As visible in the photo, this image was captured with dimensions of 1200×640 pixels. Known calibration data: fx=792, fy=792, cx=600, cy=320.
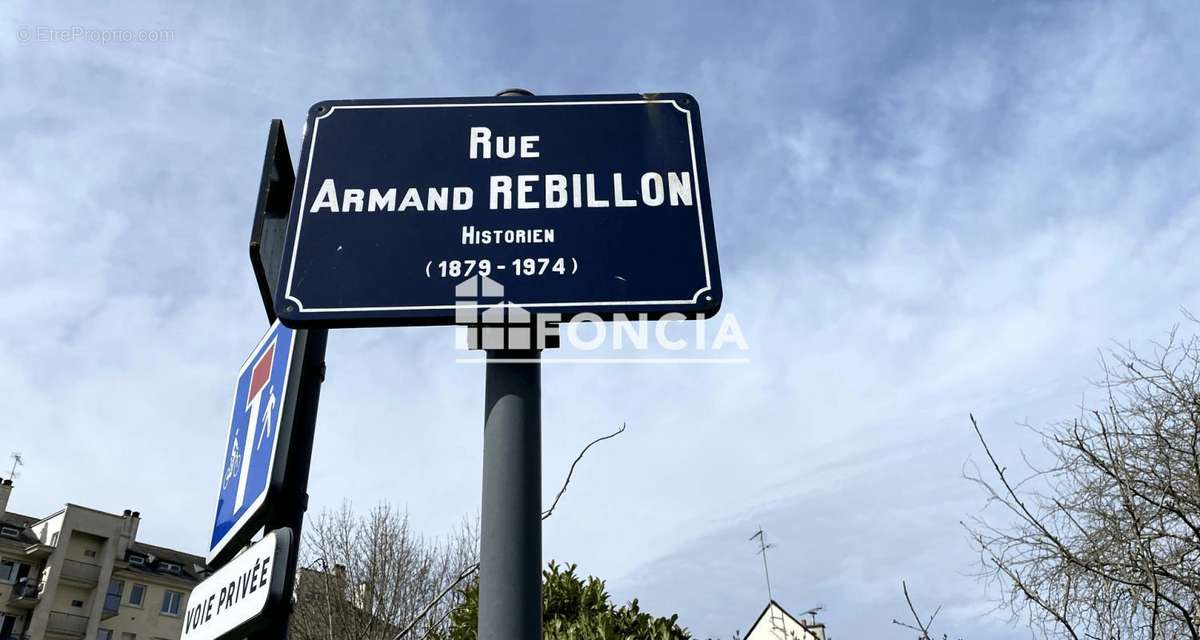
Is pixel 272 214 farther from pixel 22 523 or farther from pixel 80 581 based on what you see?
pixel 22 523

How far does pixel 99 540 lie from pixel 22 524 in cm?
493

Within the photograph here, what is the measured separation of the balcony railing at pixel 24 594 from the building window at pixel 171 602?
625 cm

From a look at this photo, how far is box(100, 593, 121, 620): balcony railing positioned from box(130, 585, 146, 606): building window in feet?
2.85

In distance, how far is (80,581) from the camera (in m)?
40.2

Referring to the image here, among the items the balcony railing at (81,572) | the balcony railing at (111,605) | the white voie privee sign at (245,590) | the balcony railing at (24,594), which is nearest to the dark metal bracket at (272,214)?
the white voie privee sign at (245,590)

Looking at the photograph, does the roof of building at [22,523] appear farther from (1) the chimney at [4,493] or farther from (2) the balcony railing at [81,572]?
(2) the balcony railing at [81,572]

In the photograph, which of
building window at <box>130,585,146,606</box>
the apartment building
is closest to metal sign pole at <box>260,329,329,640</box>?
the apartment building

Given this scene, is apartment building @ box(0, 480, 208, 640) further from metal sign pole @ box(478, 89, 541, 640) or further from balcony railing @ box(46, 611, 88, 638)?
metal sign pole @ box(478, 89, 541, 640)

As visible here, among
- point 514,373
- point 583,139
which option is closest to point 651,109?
point 583,139

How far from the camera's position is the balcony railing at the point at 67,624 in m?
38.8

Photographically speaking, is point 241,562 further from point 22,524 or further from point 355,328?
point 22,524

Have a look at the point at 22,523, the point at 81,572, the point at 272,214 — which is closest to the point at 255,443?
the point at 272,214

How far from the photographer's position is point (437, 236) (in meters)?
1.84

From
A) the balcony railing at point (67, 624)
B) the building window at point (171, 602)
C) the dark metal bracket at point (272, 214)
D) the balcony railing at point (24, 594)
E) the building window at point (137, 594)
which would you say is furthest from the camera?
the building window at point (171, 602)
